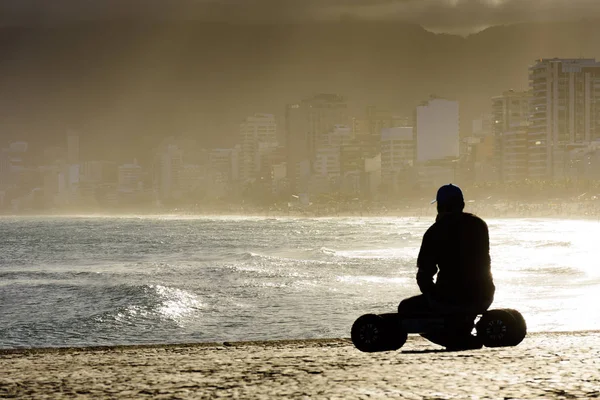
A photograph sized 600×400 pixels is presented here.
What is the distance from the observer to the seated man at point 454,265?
32.0ft

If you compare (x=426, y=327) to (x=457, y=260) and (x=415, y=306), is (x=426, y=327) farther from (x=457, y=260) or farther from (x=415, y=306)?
(x=457, y=260)

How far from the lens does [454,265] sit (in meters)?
9.85

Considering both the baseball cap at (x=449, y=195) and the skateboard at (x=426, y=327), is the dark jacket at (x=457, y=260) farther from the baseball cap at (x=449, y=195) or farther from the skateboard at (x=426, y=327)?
the skateboard at (x=426, y=327)

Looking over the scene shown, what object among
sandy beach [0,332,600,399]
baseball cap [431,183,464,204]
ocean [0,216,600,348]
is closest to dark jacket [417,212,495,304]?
baseball cap [431,183,464,204]

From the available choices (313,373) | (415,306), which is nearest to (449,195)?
(415,306)

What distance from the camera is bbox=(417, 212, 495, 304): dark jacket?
9.73m

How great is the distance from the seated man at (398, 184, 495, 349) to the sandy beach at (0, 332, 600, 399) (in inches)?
23.4

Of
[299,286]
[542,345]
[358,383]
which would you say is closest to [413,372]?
[358,383]

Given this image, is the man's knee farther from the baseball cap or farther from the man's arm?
the baseball cap

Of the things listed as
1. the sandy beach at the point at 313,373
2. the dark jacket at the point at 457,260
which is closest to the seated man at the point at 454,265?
the dark jacket at the point at 457,260

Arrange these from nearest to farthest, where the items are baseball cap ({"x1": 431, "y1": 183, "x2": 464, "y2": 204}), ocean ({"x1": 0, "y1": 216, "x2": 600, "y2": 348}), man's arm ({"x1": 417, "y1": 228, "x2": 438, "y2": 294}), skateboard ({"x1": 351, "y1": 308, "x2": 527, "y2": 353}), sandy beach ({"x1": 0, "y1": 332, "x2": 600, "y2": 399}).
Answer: sandy beach ({"x1": 0, "y1": 332, "x2": 600, "y2": 399}), man's arm ({"x1": 417, "y1": 228, "x2": 438, "y2": 294}), baseball cap ({"x1": 431, "y1": 183, "x2": 464, "y2": 204}), skateboard ({"x1": 351, "y1": 308, "x2": 527, "y2": 353}), ocean ({"x1": 0, "y1": 216, "x2": 600, "y2": 348})

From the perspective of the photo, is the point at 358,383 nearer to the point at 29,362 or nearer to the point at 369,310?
the point at 29,362

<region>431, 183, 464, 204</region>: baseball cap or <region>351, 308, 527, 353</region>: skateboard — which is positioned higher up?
<region>431, 183, 464, 204</region>: baseball cap

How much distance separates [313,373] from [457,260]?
1933mm
